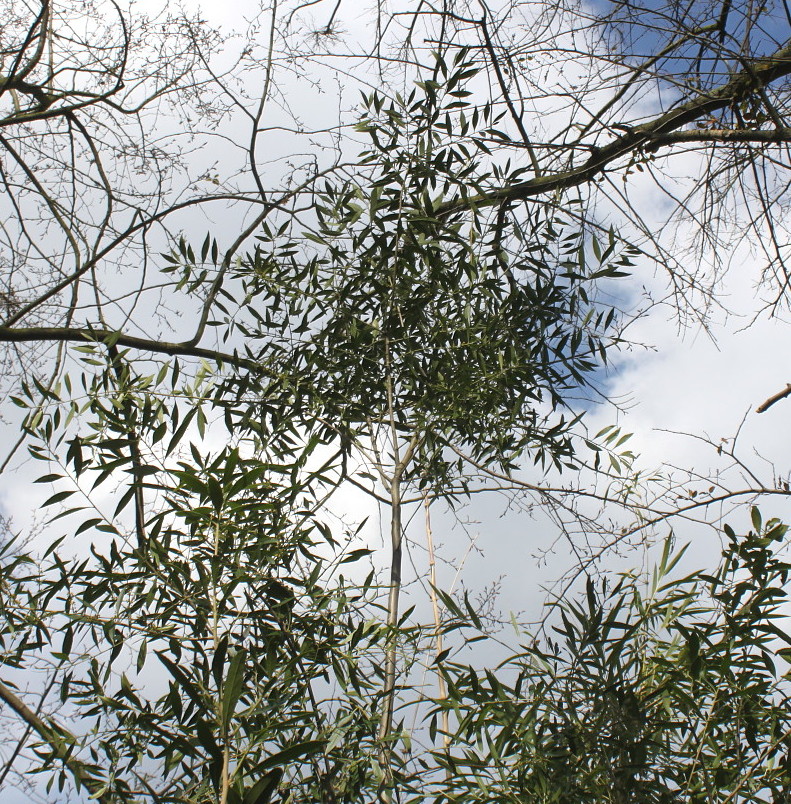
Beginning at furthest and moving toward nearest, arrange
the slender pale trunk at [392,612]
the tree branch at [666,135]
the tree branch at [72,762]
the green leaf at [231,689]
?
the tree branch at [666,135], the slender pale trunk at [392,612], the tree branch at [72,762], the green leaf at [231,689]

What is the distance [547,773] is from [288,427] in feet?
2.82

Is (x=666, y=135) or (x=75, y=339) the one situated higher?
(x=666, y=135)

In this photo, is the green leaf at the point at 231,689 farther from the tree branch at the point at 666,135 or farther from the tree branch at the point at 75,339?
the tree branch at the point at 75,339

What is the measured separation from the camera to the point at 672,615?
1.25 meters

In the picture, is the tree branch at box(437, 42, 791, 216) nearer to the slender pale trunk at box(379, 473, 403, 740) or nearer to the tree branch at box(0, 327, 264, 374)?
the slender pale trunk at box(379, 473, 403, 740)

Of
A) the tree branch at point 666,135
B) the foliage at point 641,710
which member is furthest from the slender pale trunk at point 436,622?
the tree branch at point 666,135

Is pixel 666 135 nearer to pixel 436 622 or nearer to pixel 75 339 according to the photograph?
pixel 436 622

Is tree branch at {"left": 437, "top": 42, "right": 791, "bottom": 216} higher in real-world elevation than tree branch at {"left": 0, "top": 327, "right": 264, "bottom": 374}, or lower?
higher

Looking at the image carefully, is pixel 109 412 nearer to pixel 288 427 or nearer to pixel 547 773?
pixel 288 427

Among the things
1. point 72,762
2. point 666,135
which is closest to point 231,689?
point 72,762

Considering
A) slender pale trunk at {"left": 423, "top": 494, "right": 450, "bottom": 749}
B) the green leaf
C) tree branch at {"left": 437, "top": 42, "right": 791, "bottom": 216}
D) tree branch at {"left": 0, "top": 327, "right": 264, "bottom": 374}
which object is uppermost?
tree branch at {"left": 437, "top": 42, "right": 791, "bottom": 216}

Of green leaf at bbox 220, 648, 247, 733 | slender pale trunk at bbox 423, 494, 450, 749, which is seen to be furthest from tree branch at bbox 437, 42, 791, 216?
green leaf at bbox 220, 648, 247, 733

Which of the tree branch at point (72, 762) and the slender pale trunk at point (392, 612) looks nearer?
the tree branch at point (72, 762)

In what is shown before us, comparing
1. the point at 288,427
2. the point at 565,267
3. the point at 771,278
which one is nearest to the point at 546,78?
the point at 565,267
